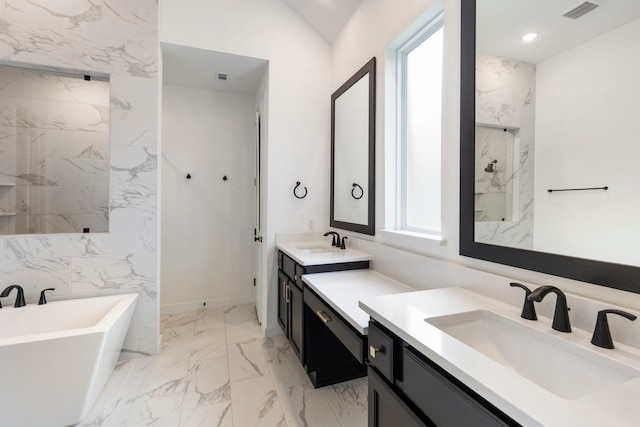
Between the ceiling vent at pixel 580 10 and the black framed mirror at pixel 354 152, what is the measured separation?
1219mm

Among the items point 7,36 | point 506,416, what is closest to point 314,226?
point 506,416

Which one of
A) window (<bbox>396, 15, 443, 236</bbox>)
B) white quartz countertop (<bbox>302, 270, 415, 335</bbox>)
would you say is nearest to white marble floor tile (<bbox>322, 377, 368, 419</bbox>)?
white quartz countertop (<bbox>302, 270, 415, 335</bbox>)

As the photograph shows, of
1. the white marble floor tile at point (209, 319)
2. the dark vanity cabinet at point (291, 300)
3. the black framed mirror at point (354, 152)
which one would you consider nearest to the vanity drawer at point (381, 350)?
the dark vanity cabinet at point (291, 300)

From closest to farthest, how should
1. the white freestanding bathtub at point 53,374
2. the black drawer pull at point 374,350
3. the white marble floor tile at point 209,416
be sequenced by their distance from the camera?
the black drawer pull at point 374,350 < the white freestanding bathtub at point 53,374 < the white marble floor tile at point 209,416

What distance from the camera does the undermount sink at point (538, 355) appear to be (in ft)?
2.51

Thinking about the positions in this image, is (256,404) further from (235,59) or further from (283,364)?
(235,59)

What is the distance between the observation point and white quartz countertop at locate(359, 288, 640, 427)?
1.82 feet

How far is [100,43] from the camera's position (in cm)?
227

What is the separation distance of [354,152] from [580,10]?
1.57 metres

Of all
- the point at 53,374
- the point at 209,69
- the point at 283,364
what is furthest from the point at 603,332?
the point at 209,69

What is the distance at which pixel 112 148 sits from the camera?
2305 mm

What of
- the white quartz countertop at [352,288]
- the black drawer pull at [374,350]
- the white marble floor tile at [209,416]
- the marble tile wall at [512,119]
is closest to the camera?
the black drawer pull at [374,350]

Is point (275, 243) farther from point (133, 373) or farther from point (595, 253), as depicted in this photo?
point (595, 253)

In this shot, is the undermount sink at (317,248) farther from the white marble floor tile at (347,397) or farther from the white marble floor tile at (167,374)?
the white marble floor tile at (167,374)
